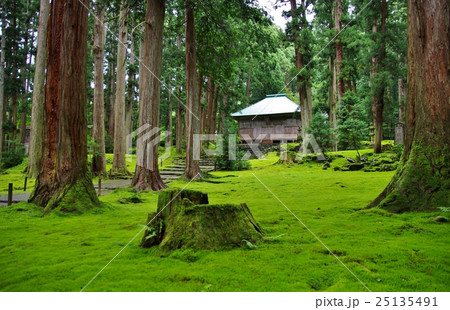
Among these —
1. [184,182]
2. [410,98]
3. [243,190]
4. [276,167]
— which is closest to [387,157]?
[276,167]

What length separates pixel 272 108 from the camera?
96.7ft

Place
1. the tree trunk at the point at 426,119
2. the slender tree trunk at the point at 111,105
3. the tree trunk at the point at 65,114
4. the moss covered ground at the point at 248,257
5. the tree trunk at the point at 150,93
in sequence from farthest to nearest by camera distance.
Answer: the slender tree trunk at the point at 111,105 < the tree trunk at the point at 150,93 < the tree trunk at the point at 65,114 < the tree trunk at the point at 426,119 < the moss covered ground at the point at 248,257

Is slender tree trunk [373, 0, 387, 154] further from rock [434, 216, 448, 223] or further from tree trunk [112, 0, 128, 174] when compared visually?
rock [434, 216, 448, 223]

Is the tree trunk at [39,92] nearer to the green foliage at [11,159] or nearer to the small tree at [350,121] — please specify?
the green foliage at [11,159]

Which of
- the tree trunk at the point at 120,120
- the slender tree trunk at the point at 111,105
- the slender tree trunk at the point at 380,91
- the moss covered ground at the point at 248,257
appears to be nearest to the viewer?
the moss covered ground at the point at 248,257

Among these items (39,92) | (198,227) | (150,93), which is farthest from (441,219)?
(39,92)

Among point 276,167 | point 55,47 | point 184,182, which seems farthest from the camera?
point 276,167

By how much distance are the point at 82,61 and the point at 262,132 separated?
80.0 ft

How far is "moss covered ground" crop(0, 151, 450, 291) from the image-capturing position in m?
2.42

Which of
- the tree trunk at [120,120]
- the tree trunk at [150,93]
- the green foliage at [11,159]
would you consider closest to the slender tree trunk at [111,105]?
the green foliage at [11,159]

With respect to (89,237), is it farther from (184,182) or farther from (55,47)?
(184,182)

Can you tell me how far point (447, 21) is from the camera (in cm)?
504

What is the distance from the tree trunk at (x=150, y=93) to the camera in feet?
31.7

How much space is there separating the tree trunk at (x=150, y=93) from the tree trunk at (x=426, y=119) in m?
6.59
